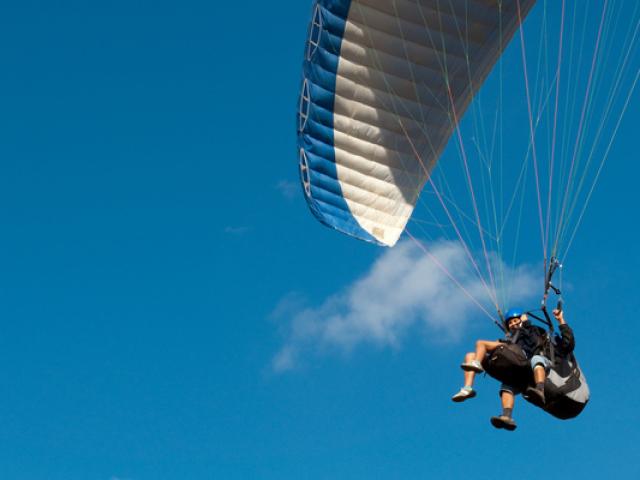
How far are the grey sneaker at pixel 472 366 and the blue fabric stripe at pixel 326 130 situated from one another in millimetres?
3950

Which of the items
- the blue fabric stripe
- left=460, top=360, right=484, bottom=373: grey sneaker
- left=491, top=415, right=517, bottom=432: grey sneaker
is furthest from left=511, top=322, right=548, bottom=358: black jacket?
the blue fabric stripe

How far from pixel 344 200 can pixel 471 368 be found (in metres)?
4.65

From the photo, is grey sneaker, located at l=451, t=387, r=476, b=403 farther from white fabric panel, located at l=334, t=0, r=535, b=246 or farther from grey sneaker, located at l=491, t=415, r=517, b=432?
white fabric panel, located at l=334, t=0, r=535, b=246

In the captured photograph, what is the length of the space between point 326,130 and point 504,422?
17.3 ft

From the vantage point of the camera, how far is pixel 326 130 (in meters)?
14.6

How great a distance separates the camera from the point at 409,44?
1427 centimetres

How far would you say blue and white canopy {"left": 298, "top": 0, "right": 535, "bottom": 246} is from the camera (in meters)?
14.0

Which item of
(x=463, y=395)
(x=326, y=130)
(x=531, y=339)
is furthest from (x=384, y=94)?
(x=463, y=395)

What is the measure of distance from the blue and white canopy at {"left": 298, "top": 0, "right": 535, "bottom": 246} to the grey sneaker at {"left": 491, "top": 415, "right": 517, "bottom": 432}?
14.3 feet

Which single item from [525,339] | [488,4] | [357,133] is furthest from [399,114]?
[525,339]

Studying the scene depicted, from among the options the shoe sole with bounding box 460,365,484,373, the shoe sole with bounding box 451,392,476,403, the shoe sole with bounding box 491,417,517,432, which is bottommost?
the shoe sole with bounding box 491,417,517,432

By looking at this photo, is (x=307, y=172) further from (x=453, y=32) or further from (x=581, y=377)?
(x=581, y=377)

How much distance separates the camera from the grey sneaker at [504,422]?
35.0ft

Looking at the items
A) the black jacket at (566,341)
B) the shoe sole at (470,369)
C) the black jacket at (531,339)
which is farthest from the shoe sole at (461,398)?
the black jacket at (566,341)
